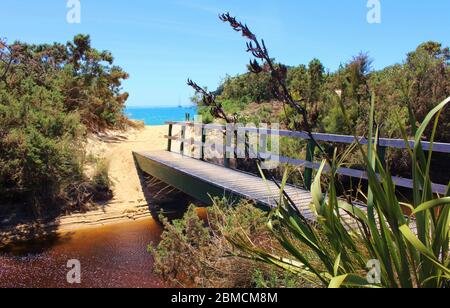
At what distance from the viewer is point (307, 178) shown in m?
6.81

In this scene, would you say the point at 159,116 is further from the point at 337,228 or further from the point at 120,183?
the point at 337,228

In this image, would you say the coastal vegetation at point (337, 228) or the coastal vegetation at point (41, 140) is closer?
the coastal vegetation at point (337, 228)

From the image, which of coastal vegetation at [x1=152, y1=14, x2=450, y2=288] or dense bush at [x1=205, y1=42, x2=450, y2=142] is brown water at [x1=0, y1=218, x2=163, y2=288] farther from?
dense bush at [x1=205, y1=42, x2=450, y2=142]

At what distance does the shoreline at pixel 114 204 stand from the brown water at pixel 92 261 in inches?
20.6

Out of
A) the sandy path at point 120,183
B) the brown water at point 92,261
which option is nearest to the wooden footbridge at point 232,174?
the sandy path at point 120,183

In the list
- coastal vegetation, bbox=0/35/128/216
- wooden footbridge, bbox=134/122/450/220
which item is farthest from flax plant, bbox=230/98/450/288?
coastal vegetation, bbox=0/35/128/216

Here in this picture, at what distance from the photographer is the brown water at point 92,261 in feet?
22.4

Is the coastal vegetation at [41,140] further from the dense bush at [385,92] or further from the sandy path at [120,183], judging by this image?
the dense bush at [385,92]

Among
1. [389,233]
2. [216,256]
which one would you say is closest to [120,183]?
[216,256]

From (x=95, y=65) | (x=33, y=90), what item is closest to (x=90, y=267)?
(x=33, y=90)

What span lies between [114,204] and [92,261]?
3725mm

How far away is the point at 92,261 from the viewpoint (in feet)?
25.6

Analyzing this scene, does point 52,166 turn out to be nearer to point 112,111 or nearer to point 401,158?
point 112,111

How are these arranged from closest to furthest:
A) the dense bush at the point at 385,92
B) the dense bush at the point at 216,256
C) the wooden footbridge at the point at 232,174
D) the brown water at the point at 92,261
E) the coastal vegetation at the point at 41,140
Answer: the dense bush at the point at 216,256 → the wooden footbridge at the point at 232,174 → the brown water at the point at 92,261 → the coastal vegetation at the point at 41,140 → the dense bush at the point at 385,92
